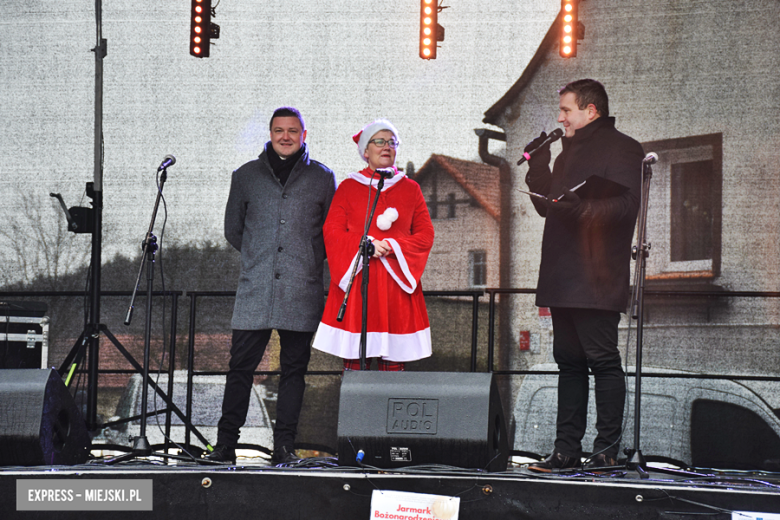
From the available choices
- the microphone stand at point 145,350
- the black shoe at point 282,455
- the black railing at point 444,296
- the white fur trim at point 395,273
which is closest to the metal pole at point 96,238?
the black railing at point 444,296

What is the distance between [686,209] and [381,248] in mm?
1742

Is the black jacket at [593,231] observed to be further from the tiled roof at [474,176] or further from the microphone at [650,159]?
the tiled roof at [474,176]

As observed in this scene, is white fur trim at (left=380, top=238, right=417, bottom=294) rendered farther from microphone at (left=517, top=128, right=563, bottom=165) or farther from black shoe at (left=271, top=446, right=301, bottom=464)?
black shoe at (left=271, top=446, right=301, bottom=464)

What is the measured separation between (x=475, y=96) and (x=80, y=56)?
2.11 m

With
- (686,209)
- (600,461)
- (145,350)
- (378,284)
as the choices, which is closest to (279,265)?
(378,284)

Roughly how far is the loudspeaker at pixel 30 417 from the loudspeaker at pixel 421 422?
896 mm

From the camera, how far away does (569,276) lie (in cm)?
286

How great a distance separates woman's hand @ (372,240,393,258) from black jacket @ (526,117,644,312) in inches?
23.4

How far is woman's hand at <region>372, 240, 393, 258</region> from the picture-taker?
2.91m

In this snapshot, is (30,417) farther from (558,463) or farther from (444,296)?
(444,296)

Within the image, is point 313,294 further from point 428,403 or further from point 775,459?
point 775,459

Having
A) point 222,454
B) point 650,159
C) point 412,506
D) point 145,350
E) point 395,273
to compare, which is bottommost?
point 222,454

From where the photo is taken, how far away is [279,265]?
10.4 feet

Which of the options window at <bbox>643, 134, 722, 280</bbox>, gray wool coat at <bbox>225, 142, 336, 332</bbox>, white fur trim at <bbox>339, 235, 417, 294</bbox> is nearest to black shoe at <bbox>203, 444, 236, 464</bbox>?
gray wool coat at <bbox>225, 142, 336, 332</bbox>
